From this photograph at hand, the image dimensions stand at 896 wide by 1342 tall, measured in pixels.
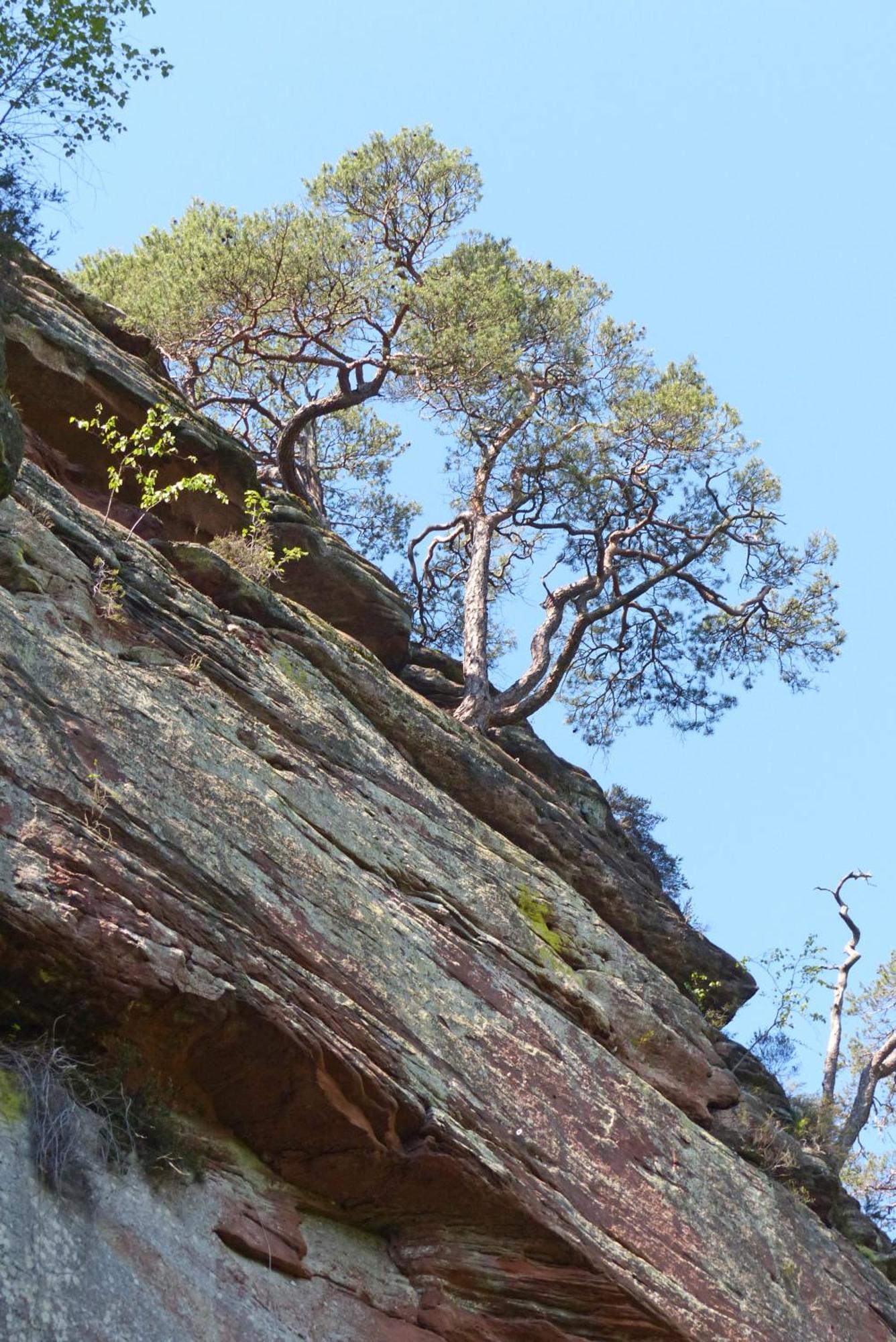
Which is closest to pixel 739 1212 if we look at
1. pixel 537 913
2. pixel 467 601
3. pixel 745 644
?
pixel 537 913

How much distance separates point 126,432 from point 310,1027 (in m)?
8.54

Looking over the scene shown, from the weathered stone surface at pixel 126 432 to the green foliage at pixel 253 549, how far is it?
321mm

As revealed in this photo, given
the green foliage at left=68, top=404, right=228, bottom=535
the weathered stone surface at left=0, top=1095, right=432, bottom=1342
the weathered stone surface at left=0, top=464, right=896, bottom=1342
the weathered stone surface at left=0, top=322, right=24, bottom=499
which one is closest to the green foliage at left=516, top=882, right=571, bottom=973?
the weathered stone surface at left=0, top=464, right=896, bottom=1342

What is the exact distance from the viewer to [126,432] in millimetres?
15383

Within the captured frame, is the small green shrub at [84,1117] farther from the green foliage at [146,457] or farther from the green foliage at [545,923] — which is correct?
the green foliage at [146,457]

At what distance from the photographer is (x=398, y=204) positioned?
21.0 metres

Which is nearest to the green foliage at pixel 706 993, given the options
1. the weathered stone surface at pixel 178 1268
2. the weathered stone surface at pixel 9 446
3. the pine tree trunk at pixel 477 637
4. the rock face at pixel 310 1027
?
the rock face at pixel 310 1027

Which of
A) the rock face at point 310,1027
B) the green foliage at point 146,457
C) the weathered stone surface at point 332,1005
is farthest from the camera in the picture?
the green foliage at point 146,457

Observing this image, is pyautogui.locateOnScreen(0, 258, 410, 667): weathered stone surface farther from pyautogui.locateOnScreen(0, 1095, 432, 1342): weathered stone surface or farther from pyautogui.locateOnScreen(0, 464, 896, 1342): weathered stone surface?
pyautogui.locateOnScreen(0, 1095, 432, 1342): weathered stone surface

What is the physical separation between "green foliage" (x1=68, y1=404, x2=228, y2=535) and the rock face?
0.62m

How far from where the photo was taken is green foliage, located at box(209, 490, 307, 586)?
14648 millimetres

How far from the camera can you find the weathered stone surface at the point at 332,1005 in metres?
8.14

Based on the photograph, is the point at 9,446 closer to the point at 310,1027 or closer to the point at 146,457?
the point at 310,1027

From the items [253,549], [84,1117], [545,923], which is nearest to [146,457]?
[253,549]
